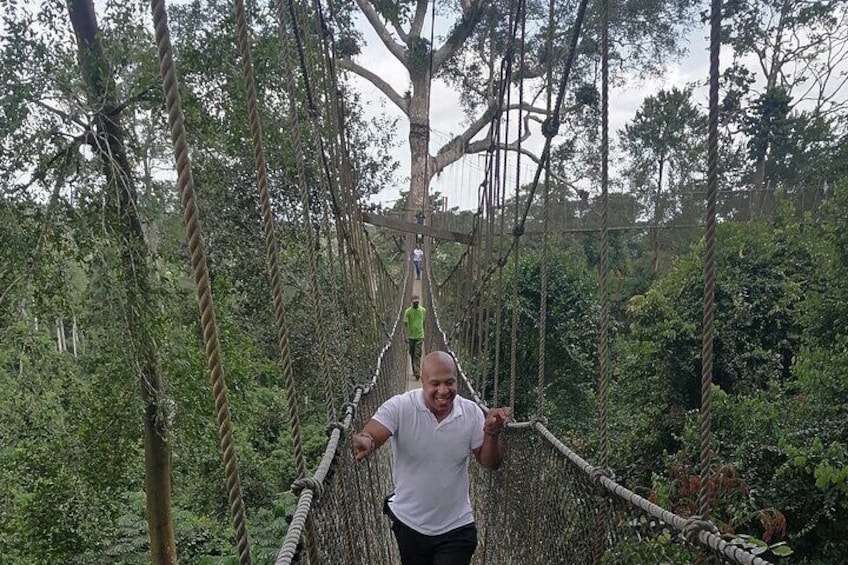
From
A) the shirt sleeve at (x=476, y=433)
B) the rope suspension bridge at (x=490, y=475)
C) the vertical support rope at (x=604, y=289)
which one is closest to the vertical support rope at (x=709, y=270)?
the rope suspension bridge at (x=490, y=475)

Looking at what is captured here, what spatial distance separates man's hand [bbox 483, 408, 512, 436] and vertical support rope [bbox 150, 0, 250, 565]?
586mm

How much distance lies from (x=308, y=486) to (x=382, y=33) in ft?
33.3

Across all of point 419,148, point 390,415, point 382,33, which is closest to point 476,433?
point 390,415

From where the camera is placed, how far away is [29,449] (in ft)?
12.6

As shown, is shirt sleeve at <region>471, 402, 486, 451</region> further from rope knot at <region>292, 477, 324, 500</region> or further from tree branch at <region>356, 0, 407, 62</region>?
tree branch at <region>356, 0, 407, 62</region>

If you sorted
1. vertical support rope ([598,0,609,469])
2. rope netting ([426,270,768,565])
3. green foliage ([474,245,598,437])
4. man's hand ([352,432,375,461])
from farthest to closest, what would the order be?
1. green foliage ([474,245,598,437])
2. vertical support rope ([598,0,609,469])
3. man's hand ([352,432,375,461])
4. rope netting ([426,270,768,565])

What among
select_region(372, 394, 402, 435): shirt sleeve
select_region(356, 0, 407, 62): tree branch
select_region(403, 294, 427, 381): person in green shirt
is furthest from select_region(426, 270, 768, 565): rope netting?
select_region(356, 0, 407, 62): tree branch

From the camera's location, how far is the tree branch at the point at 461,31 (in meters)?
9.72

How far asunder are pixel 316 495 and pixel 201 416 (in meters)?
2.78

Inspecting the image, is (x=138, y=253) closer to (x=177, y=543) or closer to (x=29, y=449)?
(x=29, y=449)

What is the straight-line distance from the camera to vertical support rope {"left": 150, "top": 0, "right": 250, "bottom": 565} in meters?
0.73

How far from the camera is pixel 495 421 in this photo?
51.1 inches

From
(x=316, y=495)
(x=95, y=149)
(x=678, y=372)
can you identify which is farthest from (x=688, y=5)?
(x=316, y=495)

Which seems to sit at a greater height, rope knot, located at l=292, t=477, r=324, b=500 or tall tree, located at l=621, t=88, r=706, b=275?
tall tree, located at l=621, t=88, r=706, b=275
